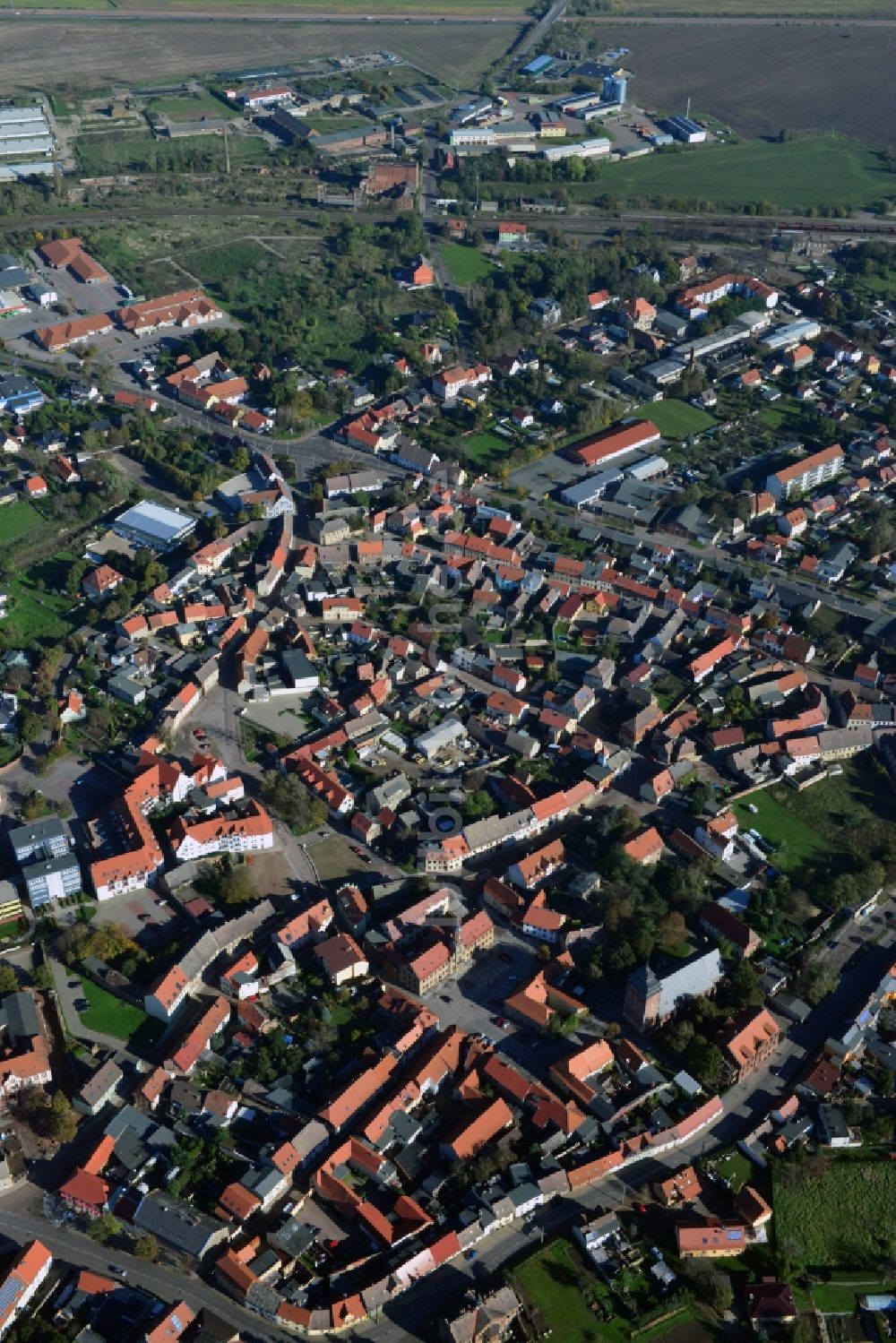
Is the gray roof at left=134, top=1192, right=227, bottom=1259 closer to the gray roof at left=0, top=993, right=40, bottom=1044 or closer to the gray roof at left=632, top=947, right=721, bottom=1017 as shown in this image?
the gray roof at left=0, top=993, right=40, bottom=1044

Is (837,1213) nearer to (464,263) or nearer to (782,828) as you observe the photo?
(782,828)

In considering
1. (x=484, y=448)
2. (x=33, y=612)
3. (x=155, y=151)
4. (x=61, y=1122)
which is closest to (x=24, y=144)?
(x=155, y=151)

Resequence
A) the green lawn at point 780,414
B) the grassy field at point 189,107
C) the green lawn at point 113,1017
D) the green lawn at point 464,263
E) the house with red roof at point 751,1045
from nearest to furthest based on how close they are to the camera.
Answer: the house with red roof at point 751,1045 → the green lawn at point 113,1017 → the green lawn at point 780,414 → the green lawn at point 464,263 → the grassy field at point 189,107

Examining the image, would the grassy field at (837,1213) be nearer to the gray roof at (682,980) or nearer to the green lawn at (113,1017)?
the gray roof at (682,980)

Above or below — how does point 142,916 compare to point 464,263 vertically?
below

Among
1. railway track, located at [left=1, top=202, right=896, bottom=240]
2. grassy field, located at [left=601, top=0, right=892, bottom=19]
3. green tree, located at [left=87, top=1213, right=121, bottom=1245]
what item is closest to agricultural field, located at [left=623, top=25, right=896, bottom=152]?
grassy field, located at [left=601, top=0, right=892, bottom=19]

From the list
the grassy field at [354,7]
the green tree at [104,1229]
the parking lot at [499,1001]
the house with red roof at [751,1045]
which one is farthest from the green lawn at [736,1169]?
the grassy field at [354,7]

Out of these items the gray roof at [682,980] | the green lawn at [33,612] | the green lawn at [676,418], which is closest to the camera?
the gray roof at [682,980]

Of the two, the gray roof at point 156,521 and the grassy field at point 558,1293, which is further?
the gray roof at point 156,521
